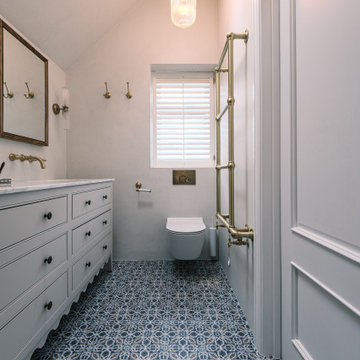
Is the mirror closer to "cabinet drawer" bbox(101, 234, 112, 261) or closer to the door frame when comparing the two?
"cabinet drawer" bbox(101, 234, 112, 261)

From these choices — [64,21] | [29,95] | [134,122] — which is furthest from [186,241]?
[64,21]

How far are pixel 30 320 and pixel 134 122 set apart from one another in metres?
1.78

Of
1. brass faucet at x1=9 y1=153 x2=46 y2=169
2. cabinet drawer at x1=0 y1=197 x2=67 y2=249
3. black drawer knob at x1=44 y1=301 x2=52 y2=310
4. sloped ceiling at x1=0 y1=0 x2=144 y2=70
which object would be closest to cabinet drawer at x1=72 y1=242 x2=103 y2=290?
black drawer knob at x1=44 y1=301 x2=52 y2=310

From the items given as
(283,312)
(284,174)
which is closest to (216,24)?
(284,174)

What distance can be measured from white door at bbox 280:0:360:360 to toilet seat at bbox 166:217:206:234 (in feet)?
3.00

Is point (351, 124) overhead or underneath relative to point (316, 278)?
overhead

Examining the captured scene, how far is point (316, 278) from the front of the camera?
2.46ft

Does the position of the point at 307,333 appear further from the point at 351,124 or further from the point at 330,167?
the point at 351,124

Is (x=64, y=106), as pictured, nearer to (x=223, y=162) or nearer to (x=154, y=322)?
(x=223, y=162)

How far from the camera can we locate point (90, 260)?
156 centimetres

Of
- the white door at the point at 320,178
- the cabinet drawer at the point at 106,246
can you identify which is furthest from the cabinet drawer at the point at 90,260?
the white door at the point at 320,178

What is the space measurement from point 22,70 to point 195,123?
1.55m

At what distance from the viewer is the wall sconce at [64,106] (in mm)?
1982

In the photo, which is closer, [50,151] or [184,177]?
[50,151]
